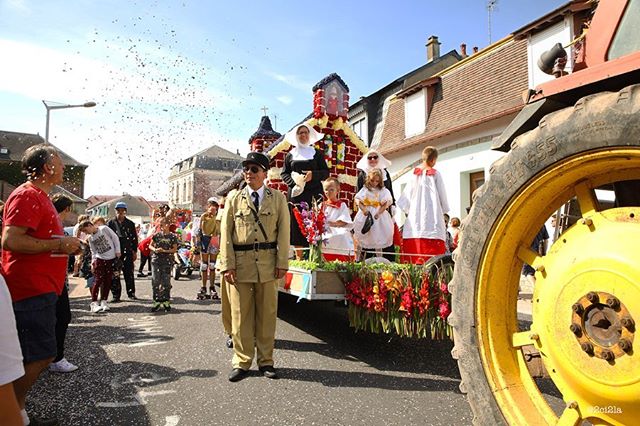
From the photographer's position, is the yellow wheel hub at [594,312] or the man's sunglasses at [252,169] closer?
the yellow wheel hub at [594,312]

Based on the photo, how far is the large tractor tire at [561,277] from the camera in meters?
1.56

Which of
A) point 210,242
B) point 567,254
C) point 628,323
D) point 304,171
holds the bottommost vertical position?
point 628,323

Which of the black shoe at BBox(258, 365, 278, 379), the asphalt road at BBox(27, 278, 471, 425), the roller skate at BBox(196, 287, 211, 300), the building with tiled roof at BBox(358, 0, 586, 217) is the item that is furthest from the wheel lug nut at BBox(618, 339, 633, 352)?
the building with tiled roof at BBox(358, 0, 586, 217)

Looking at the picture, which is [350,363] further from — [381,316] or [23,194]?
[23,194]

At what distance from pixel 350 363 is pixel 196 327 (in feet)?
9.53

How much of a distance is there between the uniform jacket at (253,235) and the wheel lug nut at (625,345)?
3.14 metres

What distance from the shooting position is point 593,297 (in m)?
1.64

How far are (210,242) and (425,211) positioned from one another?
208 inches

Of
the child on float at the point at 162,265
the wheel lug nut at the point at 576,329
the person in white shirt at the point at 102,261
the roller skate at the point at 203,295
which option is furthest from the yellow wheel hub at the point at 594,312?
the roller skate at the point at 203,295

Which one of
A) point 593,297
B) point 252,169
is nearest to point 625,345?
point 593,297

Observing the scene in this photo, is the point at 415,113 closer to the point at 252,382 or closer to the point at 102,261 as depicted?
the point at 102,261

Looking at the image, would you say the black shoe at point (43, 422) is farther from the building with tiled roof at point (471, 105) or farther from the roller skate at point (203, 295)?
the building with tiled roof at point (471, 105)

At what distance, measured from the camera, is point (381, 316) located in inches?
163

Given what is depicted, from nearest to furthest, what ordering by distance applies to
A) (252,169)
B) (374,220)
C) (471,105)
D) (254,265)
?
(254,265)
(252,169)
(374,220)
(471,105)
